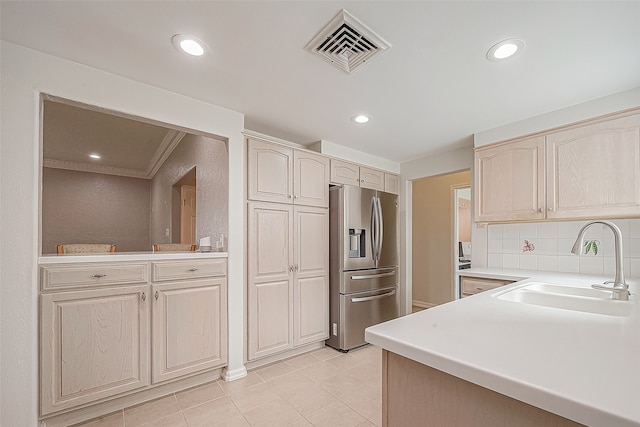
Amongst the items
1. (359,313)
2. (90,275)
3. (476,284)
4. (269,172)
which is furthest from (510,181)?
(90,275)

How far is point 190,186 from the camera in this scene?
3.90m

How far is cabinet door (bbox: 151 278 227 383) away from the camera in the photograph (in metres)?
2.03

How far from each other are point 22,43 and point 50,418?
2181 millimetres

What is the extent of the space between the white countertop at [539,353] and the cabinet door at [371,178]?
2.58m

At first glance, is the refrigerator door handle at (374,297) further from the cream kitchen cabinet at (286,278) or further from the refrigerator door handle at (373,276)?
the cream kitchen cabinet at (286,278)

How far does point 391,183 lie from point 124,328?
331 centimetres

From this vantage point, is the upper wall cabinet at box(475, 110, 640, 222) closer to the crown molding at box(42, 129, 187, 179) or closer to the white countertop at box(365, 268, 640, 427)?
the white countertop at box(365, 268, 640, 427)

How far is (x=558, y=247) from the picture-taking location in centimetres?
261

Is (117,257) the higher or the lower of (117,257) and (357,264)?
the higher

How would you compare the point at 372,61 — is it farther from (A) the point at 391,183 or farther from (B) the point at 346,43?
(A) the point at 391,183

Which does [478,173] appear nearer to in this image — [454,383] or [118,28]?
[454,383]

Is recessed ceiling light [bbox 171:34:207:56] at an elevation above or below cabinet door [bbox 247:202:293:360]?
above

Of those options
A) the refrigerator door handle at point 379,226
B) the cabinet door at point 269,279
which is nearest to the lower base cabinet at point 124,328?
the cabinet door at point 269,279

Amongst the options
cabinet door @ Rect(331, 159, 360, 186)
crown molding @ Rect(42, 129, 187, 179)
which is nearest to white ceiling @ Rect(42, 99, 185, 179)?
crown molding @ Rect(42, 129, 187, 179)
